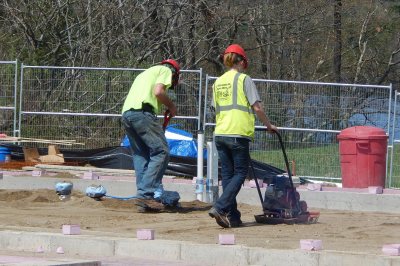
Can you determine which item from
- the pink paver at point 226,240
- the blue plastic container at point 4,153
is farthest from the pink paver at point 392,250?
the blue plastic container at point 4,153

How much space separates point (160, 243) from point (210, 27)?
17.0 meters

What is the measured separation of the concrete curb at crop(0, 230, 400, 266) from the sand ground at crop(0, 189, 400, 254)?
0.56 m

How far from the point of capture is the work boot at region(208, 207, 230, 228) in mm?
10375

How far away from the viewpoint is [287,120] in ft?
58.0

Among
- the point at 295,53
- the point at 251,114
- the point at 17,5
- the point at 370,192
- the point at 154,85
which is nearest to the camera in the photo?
the point at 251,114

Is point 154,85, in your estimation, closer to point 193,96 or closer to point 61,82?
point 193,96

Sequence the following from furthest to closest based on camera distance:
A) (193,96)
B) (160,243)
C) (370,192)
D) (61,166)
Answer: (193,96) → (61,166) → (370,192) → (160,243)

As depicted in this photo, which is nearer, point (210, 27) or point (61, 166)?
point (61, 166)

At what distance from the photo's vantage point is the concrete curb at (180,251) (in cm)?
780

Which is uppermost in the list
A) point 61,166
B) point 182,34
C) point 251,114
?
point 182,34

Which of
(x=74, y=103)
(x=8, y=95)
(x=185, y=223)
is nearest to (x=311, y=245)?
(x=185, y=223)

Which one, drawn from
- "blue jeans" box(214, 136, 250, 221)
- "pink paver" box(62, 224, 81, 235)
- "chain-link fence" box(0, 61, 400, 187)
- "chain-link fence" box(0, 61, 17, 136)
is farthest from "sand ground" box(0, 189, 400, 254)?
"chain-link fence" box(0, 61, 17, 136)

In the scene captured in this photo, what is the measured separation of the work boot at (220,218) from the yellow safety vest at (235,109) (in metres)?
0.85

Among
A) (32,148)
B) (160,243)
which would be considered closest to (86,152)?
(32,148)
